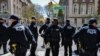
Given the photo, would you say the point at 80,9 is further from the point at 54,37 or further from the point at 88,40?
the point at 88,40

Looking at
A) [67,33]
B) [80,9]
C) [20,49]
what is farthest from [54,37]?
[80,9]

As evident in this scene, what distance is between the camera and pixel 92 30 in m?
11.6

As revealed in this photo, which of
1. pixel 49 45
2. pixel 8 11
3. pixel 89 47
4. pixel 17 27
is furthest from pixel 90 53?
pixel 8 11

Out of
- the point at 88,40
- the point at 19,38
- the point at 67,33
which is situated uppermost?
the point at 19,38

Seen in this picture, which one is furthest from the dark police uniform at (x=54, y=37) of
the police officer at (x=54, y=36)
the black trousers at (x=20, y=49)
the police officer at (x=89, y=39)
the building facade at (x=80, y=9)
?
the building facade at (x=80, y=9)

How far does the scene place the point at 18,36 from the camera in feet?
37.8

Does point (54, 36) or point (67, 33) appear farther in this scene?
point (67, 33)

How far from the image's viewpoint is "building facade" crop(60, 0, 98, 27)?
111 meters

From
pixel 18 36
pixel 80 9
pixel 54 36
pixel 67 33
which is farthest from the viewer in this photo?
pixel 80 9

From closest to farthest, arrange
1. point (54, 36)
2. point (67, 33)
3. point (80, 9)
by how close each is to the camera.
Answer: point (54, 36), point (67, 33), point (80, 9)

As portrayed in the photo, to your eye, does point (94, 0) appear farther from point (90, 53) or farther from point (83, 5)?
point (90, 53)

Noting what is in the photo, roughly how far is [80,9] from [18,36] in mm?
100994

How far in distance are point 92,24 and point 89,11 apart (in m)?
100

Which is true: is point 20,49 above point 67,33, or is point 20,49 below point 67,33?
above
